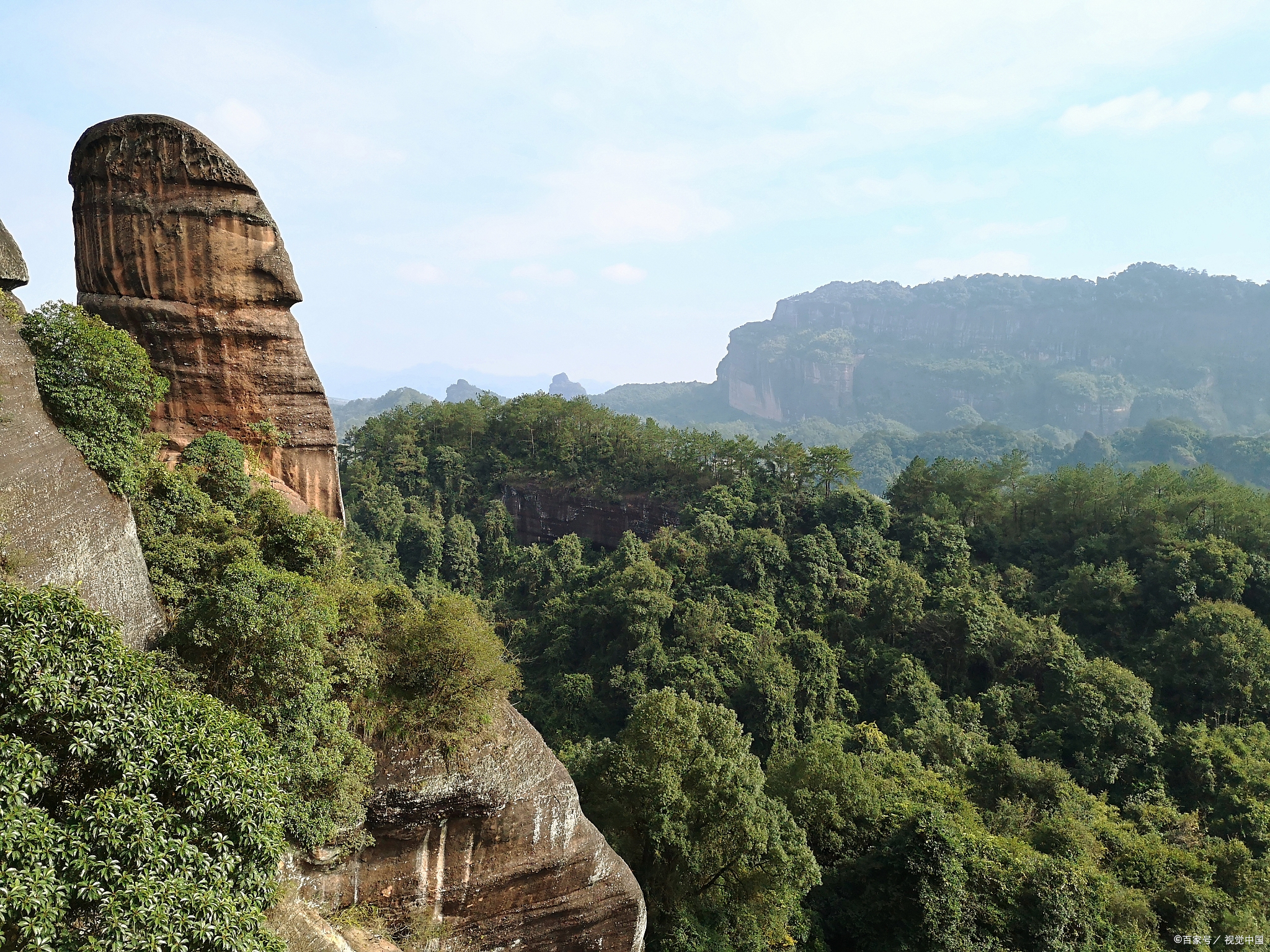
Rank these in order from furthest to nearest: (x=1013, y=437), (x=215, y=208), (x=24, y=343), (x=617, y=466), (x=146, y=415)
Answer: (x=1013, y=437) < (x=617, y=466) < (x=215, y=208) < (x=146, y=415) < (x=24, y=343)

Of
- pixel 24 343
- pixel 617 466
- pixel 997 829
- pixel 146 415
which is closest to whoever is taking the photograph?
pixel 24 343

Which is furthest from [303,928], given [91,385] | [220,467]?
[220,467]

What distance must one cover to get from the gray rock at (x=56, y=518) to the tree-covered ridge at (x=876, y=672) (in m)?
10.1

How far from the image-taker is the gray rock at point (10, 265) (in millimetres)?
10930

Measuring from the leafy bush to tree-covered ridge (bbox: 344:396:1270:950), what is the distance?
36.8 ft

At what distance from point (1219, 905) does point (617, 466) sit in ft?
109

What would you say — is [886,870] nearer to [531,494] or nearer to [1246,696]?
[1246,696]

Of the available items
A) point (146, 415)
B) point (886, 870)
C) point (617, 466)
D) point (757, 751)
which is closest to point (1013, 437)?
point (617, 466)

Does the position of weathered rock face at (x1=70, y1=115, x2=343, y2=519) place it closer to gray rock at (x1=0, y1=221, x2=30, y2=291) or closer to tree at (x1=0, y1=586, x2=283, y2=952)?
gray rock at (x1=0, y1=221, x2=30, y2=291)

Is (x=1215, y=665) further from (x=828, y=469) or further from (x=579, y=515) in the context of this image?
(x=579, y=515)

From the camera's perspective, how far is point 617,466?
145 ft

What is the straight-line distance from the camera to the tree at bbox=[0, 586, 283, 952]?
5352mm

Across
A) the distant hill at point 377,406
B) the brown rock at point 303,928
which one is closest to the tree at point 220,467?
the brown rock at point 303,928

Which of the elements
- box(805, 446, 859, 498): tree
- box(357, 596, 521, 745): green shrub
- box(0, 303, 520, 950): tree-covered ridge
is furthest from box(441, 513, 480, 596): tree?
box(357, 596, 521, 745): green shrub
